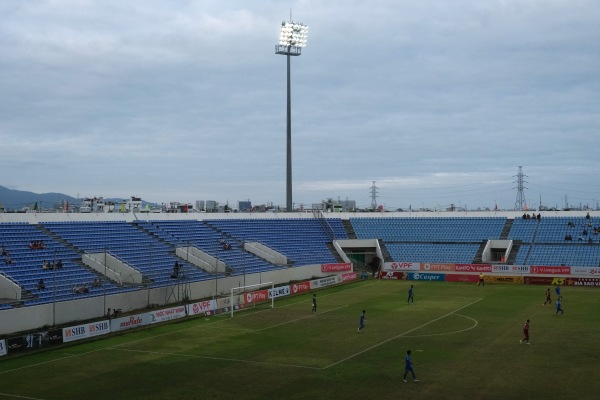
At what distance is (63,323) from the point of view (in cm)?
4325

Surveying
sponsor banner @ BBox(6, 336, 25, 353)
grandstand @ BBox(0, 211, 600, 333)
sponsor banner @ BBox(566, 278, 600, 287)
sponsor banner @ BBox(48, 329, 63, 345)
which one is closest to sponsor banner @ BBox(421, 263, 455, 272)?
grandstand @ BBox(0, 211, 600, 333)

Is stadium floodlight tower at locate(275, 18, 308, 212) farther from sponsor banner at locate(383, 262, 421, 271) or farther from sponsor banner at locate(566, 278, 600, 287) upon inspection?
sponsor banner at locate(566, 278, 600, 287)

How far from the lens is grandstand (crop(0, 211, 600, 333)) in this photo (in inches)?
1853

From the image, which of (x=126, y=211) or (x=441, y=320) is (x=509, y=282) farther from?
(x=126, y=211)

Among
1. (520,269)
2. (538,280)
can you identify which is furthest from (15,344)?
(538,280)

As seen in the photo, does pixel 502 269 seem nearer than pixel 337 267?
Yes

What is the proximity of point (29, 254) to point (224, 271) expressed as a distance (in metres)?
18.8

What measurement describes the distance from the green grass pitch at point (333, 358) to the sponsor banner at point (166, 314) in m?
0.93

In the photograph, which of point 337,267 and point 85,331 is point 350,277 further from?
point 85,331

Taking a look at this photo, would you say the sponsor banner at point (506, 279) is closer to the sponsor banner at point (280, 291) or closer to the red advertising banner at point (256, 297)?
the sponsor banner at point (280, 291)

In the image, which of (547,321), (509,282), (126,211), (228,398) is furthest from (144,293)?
(509,282)

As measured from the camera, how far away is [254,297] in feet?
181

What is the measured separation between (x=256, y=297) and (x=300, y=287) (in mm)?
9156

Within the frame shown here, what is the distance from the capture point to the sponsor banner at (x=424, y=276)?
74312mm
